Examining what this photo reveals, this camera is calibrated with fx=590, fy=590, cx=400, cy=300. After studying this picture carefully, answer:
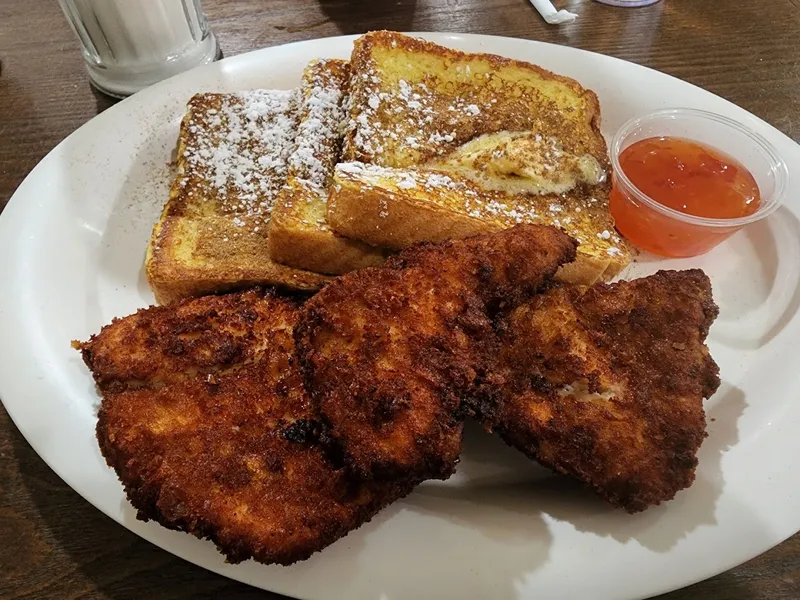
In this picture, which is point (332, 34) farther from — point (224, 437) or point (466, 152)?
point (224, 437)

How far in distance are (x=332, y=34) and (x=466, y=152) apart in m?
1.50

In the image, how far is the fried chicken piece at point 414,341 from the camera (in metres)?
1.40

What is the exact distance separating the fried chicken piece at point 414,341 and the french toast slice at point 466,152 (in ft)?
0.80

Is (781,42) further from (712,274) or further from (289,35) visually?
(289,35)

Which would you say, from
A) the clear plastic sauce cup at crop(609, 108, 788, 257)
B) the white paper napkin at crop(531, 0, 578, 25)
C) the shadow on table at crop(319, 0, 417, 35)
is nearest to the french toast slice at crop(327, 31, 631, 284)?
the clear plastic sauce cup at crop(609, 108, 788, 257)

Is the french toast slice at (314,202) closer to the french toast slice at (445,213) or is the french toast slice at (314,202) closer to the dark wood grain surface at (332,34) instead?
the french toast slice at (445,213)

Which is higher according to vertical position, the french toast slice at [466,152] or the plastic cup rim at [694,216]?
the french toast slice at [466,152]

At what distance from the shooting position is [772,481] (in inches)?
63.5

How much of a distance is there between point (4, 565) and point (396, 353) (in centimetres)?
123

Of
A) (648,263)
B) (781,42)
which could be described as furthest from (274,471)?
(781,42)

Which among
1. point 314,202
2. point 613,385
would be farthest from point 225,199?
point 613,385

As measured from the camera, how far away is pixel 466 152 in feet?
7.20

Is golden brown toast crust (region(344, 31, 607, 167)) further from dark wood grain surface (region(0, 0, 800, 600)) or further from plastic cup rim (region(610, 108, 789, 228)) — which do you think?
dark wood grain surface (region(0, 0, 800, 600))

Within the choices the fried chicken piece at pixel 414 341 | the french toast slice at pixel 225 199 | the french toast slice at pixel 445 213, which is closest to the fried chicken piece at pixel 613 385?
the fried chicken piece at pixel 414 341
